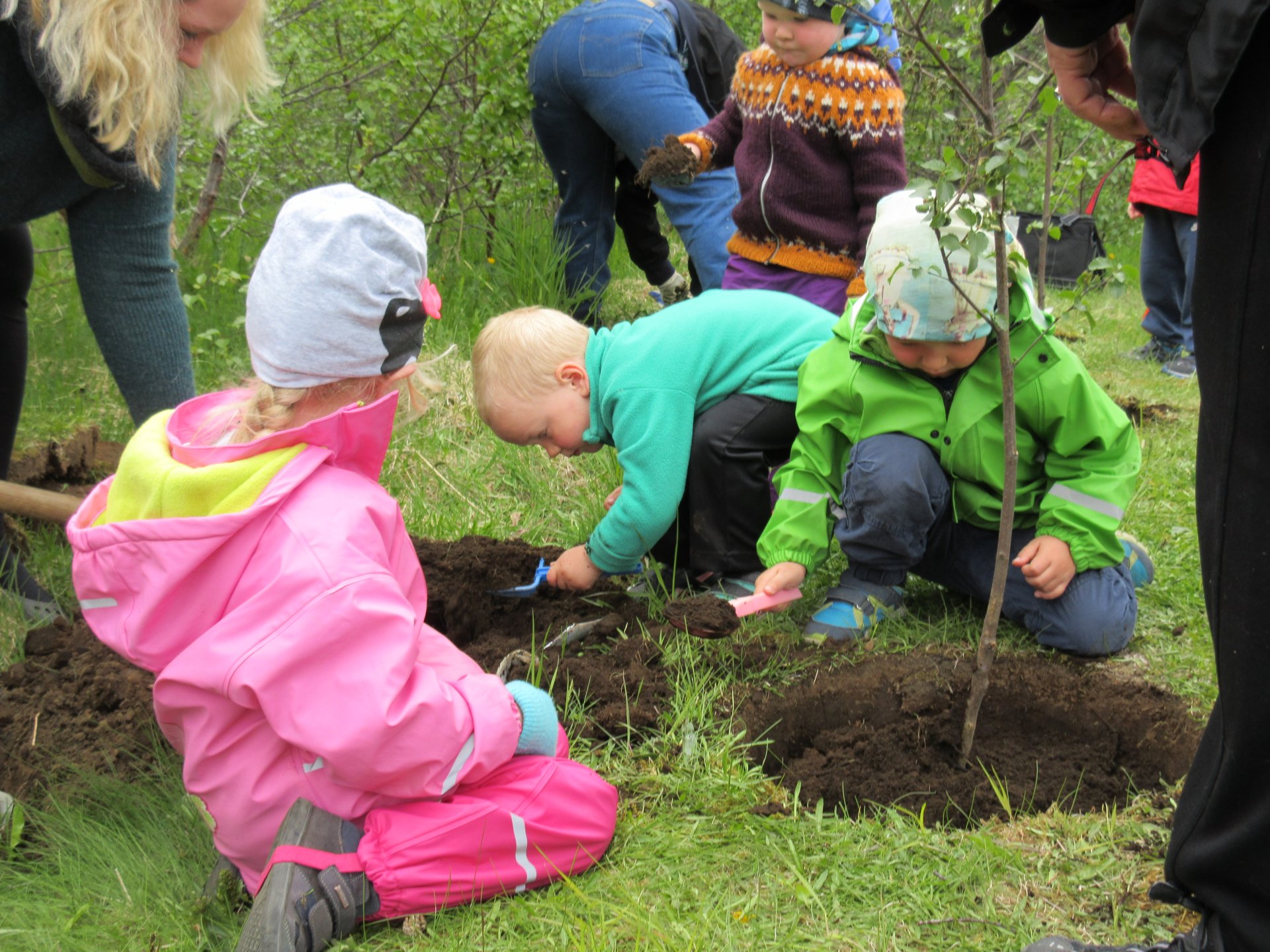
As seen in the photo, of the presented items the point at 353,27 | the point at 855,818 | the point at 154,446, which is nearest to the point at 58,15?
the point at 154,446

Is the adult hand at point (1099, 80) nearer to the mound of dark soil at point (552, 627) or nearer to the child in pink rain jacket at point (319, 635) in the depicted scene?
the child in pink rain jacket at point (319, 635)

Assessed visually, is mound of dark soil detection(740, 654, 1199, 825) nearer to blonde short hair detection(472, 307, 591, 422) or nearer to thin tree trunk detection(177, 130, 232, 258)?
blonde short hair detection(472, 307, 591, 422)

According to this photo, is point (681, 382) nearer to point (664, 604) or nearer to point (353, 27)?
point (664, 604)

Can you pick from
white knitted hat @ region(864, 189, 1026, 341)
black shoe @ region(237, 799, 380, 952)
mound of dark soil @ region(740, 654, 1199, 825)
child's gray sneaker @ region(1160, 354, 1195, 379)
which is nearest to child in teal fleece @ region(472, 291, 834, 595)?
white knitted hat @ region(864, 189, 1026, 341)

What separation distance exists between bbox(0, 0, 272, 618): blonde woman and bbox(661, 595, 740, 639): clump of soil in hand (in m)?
1.39

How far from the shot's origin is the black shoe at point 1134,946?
1.34 meters

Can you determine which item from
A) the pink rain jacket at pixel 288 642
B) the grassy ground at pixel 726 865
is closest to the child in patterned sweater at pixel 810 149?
the grassy ground at pixel 726 865

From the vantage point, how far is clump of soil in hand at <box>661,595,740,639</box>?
2.45m

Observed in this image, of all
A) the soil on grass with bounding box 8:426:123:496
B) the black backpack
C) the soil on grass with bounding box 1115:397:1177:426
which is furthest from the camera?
the black backpack

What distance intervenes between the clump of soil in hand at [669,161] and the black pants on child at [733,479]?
4.34ft

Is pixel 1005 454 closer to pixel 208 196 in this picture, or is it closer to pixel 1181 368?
pixel 208 196

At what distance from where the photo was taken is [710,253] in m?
4.40

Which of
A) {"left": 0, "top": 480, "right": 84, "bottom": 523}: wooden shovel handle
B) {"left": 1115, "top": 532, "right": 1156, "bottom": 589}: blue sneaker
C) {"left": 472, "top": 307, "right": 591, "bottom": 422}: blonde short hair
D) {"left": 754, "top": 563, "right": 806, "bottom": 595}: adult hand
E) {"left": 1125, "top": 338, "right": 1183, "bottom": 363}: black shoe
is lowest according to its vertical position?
{"left": 1125, "top": 338, "right": 1183, "bottom": 363}: black shoe

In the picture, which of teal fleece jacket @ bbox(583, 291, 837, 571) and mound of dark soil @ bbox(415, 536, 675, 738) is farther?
teal fleece jacket @ bbox(583, 291, 837, 571)
